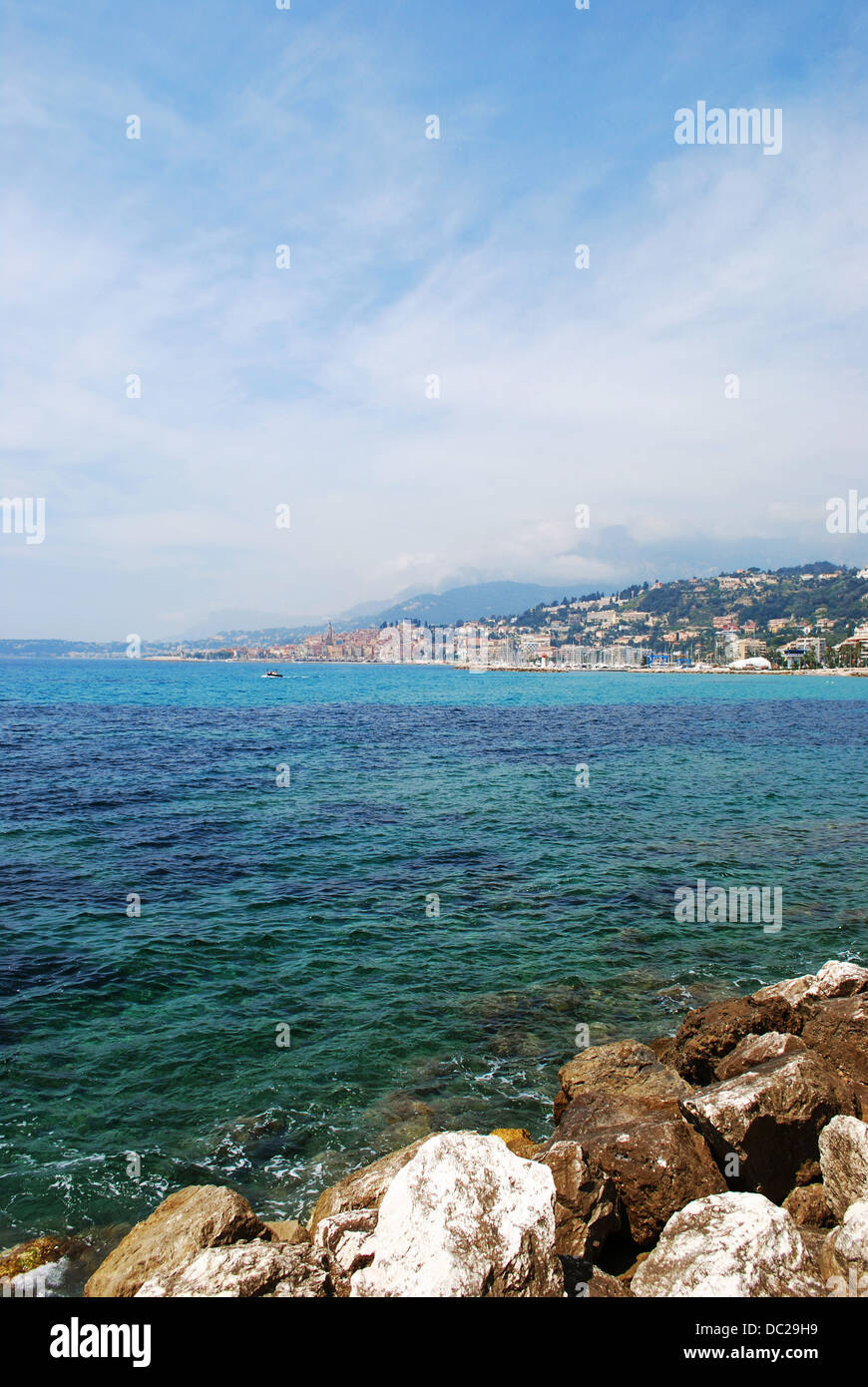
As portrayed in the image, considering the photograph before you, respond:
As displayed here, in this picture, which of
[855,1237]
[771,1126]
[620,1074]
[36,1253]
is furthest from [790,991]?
[36,1253]

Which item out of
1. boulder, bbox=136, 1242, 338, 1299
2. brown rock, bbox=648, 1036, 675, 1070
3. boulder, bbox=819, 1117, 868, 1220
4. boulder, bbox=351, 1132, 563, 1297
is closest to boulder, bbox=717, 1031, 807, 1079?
brown rock, bbox=648, 1036, 675, 1070

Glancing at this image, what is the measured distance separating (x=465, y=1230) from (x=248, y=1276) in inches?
65.8

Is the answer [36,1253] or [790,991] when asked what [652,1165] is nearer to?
[790,991]

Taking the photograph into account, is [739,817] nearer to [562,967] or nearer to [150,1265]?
[562,967]

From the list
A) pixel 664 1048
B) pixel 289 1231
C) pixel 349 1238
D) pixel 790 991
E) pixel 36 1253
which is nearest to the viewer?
pixel 349 1238

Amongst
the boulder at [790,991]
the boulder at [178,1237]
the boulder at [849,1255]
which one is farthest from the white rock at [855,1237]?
the boulder at [790,991]

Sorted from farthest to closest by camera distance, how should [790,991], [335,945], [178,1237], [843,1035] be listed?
[335,945], [790,991], [843,1035], [178,1237]

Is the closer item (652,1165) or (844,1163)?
(844,1163)

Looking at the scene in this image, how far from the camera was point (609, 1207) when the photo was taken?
7.39 meters

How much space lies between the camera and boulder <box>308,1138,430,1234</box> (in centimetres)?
788

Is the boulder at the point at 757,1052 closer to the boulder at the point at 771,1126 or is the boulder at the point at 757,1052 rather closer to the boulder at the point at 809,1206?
the boulder at the point at 771,1126

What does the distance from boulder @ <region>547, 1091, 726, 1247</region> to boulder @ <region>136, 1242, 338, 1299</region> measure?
3.33m

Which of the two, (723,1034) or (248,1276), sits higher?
(248,1276)

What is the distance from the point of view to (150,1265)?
6.68 meters
